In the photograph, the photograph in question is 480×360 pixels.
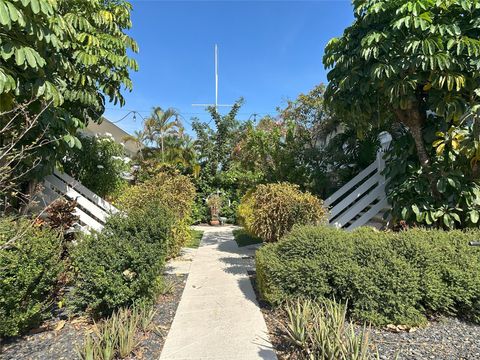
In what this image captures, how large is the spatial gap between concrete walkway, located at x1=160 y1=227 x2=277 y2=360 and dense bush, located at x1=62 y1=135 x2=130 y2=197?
416 centimetres

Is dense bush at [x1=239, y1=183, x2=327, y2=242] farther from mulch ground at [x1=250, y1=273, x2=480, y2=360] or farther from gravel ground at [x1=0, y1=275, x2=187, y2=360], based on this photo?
gravel ground at [x1=0, y1=275, x2=187, y2=360]

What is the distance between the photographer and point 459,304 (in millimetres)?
3773

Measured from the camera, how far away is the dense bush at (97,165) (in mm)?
8164

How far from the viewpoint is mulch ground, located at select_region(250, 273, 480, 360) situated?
2973 mm

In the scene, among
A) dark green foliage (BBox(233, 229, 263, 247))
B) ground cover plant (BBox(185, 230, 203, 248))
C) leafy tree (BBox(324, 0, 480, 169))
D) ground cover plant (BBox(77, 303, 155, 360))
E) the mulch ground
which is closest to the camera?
ground cover plant (BBox(77, 303, 155, 360))

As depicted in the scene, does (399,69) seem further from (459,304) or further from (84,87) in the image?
(84,87)

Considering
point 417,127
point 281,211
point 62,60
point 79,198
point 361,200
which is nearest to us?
point 62,60

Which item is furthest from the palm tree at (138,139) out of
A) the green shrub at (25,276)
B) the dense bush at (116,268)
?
the green shrub at (25,276)

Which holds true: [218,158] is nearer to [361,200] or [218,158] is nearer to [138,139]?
[138,139]

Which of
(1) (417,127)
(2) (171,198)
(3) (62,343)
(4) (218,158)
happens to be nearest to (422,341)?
(3) (62,343)

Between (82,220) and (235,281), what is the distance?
3532 mm

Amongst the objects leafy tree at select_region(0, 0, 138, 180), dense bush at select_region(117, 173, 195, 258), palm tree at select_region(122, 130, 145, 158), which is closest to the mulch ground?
dense bush at select_region(117, 173, 195, 258)

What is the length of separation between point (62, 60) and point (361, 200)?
20.4 ft

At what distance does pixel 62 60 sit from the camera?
4.76 meters
